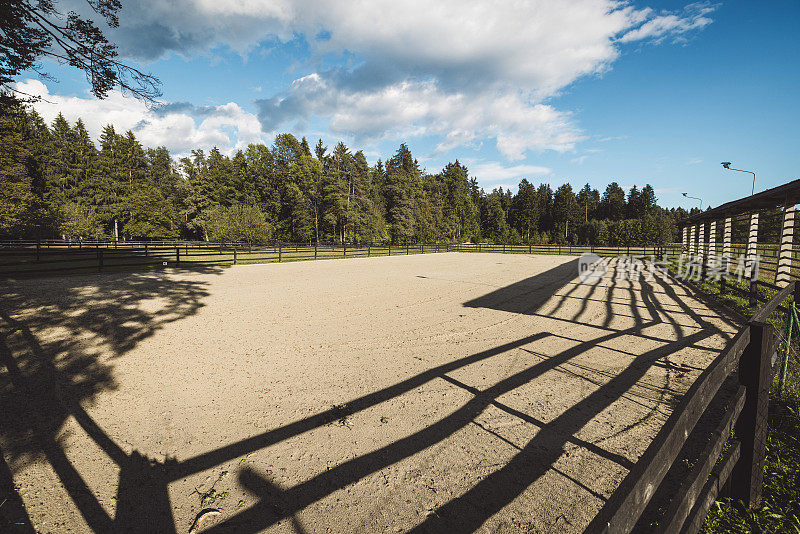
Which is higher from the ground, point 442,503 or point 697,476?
point 697,476

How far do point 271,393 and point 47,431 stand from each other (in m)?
2.52

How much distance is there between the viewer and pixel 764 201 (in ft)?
27.9

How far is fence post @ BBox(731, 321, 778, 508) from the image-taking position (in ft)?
7.47

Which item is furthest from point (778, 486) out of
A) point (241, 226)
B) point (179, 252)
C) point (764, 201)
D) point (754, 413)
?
point (241, 226)

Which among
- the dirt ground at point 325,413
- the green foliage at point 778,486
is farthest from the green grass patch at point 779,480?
the dirt ground at point 325,413

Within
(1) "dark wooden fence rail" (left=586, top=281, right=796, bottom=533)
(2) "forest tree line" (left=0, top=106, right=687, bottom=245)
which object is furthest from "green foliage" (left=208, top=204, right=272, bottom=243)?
(1) "dark wooden fence rail" (left=586, top=281, right=796, bottom=533)

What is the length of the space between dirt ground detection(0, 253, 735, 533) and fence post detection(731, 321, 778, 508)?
2.74 feet

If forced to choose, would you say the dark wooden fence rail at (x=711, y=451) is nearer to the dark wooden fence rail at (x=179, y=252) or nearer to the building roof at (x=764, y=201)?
the building roof at (x=764, y=201)

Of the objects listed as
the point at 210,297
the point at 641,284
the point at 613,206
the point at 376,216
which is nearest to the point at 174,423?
the point at 210,297

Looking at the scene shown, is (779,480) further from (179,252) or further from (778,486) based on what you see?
(179,252)

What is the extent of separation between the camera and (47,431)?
12.1 ft

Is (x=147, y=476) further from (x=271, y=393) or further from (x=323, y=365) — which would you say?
(x=323, y=365)

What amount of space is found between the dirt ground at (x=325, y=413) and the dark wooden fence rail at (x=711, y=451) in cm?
86

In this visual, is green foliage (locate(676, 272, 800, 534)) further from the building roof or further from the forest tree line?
the forest tree line
